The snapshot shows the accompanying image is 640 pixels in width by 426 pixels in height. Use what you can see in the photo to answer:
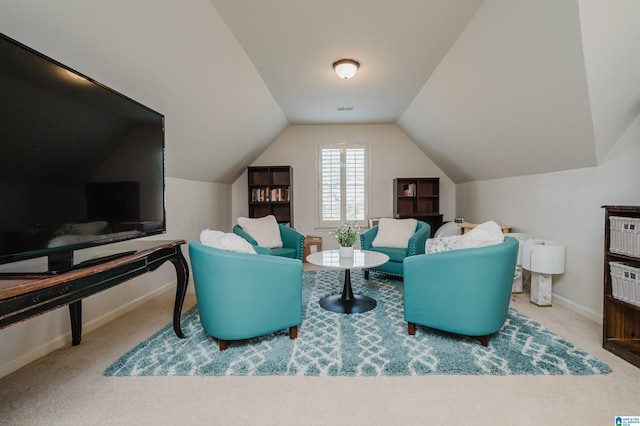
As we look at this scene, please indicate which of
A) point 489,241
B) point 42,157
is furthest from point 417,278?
point 42,157

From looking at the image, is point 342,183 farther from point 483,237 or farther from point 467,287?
point 467,287

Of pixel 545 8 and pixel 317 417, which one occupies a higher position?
pixel 545 8

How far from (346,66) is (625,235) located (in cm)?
285

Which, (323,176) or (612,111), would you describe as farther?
(323,176)

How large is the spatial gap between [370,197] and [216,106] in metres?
3.69

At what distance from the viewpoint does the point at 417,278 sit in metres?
2.54

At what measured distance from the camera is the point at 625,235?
2.24m

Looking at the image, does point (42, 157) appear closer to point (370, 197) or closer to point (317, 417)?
point (317, 417)

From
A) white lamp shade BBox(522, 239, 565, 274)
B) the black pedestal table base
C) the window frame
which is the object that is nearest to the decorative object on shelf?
white lamp shade BBox(522, 239, 565, 274)

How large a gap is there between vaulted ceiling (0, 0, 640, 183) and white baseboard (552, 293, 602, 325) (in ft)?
4.69

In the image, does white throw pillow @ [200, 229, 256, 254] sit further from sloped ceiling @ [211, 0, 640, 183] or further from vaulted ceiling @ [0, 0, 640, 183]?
sloped ceiling @ [211, 0, 640, 183]

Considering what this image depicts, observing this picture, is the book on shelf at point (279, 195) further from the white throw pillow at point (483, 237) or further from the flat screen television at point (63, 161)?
the white throw pillow at point (483, 237)

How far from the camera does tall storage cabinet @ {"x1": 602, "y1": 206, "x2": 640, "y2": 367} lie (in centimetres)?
218

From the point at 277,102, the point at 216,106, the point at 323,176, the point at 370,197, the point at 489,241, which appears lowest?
the point at 489,241
